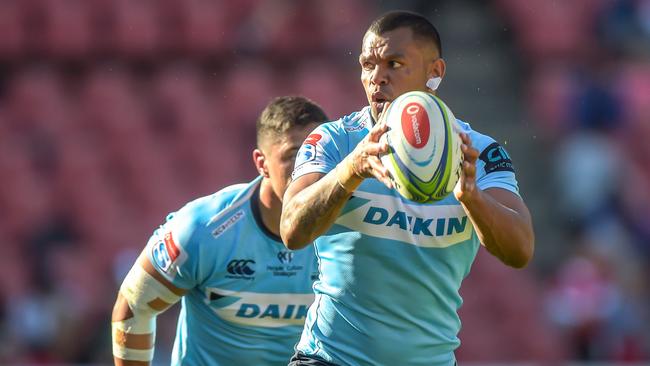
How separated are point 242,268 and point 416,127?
83.8 inches

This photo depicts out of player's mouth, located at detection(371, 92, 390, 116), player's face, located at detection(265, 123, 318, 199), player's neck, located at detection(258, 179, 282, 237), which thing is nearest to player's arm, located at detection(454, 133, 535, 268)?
player's mouth, located at detection(371, 92, 390, 116)

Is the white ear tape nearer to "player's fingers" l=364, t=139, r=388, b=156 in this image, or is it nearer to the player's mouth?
the player's mouth

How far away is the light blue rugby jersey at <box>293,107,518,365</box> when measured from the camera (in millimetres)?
4730

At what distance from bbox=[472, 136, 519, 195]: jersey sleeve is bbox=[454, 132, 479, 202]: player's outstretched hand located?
0.37 m

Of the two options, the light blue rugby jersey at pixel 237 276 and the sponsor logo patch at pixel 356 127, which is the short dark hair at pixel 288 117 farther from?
the sponsor logo patch at pixel 356 127

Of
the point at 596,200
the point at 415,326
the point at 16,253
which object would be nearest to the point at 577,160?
the point at 596,200

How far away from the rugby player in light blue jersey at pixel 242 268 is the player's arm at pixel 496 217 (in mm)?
1688

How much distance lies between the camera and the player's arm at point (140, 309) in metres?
6.17

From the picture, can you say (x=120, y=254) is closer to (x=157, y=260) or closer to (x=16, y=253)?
(x=16, y=253)

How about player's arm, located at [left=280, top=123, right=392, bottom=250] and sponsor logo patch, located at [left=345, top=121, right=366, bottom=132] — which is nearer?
player's arm, located at [left=280, top=123, right=392, bottom=250]

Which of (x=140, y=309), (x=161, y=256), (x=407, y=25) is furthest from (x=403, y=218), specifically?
(x=140, y=309)

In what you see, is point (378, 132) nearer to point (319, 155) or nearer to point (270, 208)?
point (319, 155)

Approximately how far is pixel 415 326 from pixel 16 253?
929cm

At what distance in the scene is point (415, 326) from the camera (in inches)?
189
